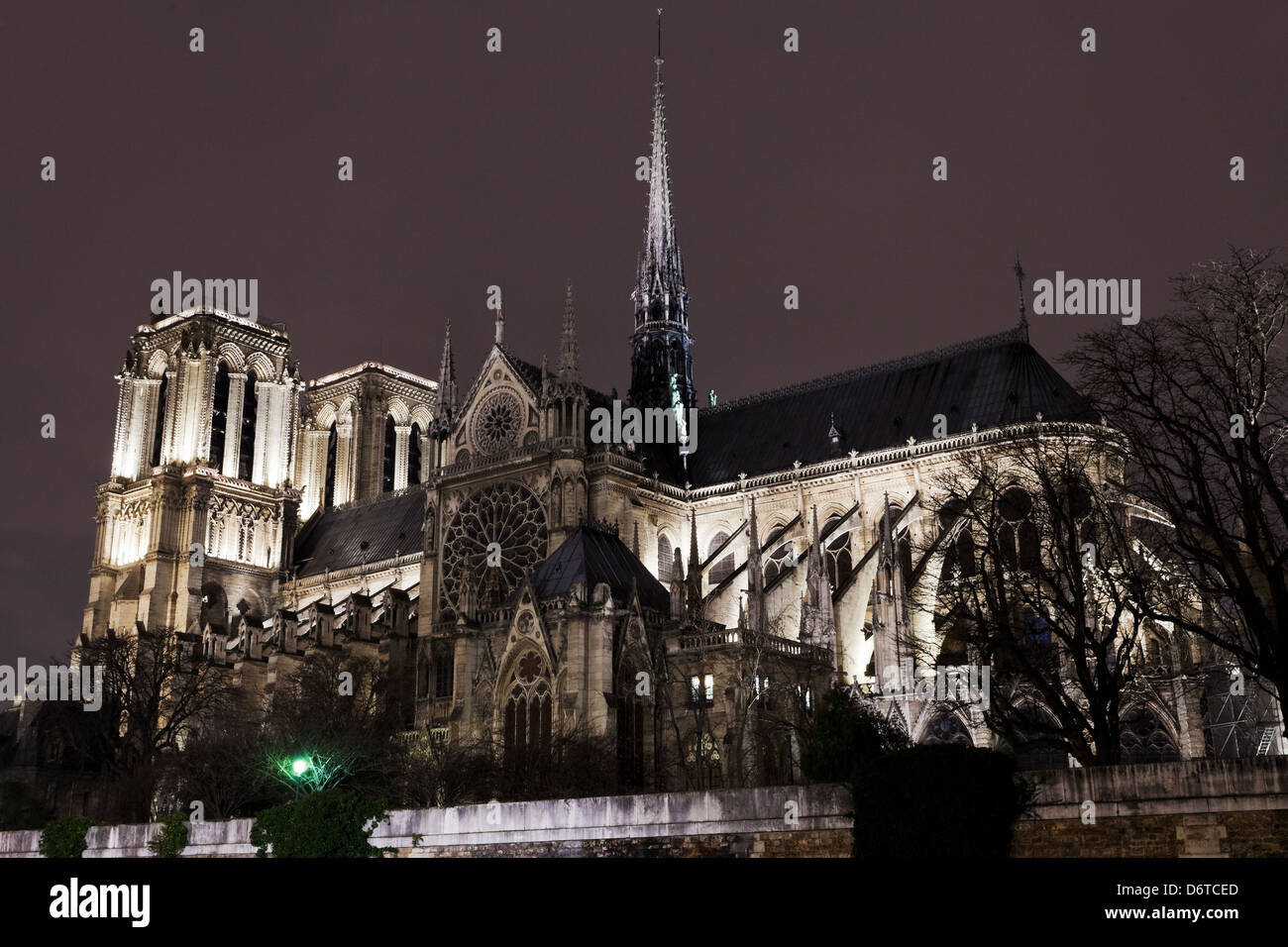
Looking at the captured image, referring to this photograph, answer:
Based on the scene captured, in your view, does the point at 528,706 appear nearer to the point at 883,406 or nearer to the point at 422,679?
the point at 422,679

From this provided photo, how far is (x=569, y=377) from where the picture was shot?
181ft

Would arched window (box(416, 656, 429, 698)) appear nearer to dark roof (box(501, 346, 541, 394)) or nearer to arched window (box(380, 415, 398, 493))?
dark roof (box(501, 346, 541, 394))

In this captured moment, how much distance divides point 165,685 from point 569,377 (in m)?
21.5

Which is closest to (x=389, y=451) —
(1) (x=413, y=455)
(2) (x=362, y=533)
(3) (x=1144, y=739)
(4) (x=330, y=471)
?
(1) (x=413, y=455)

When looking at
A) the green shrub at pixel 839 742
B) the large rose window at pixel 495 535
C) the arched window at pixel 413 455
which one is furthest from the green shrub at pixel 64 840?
the arched window at pixel 413 455

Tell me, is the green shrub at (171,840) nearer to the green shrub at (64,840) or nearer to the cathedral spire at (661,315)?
the green shrub at (64,840)

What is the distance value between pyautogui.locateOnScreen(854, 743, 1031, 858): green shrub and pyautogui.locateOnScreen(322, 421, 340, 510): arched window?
73551mm

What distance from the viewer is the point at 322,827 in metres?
23.6

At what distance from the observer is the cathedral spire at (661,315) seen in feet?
213
